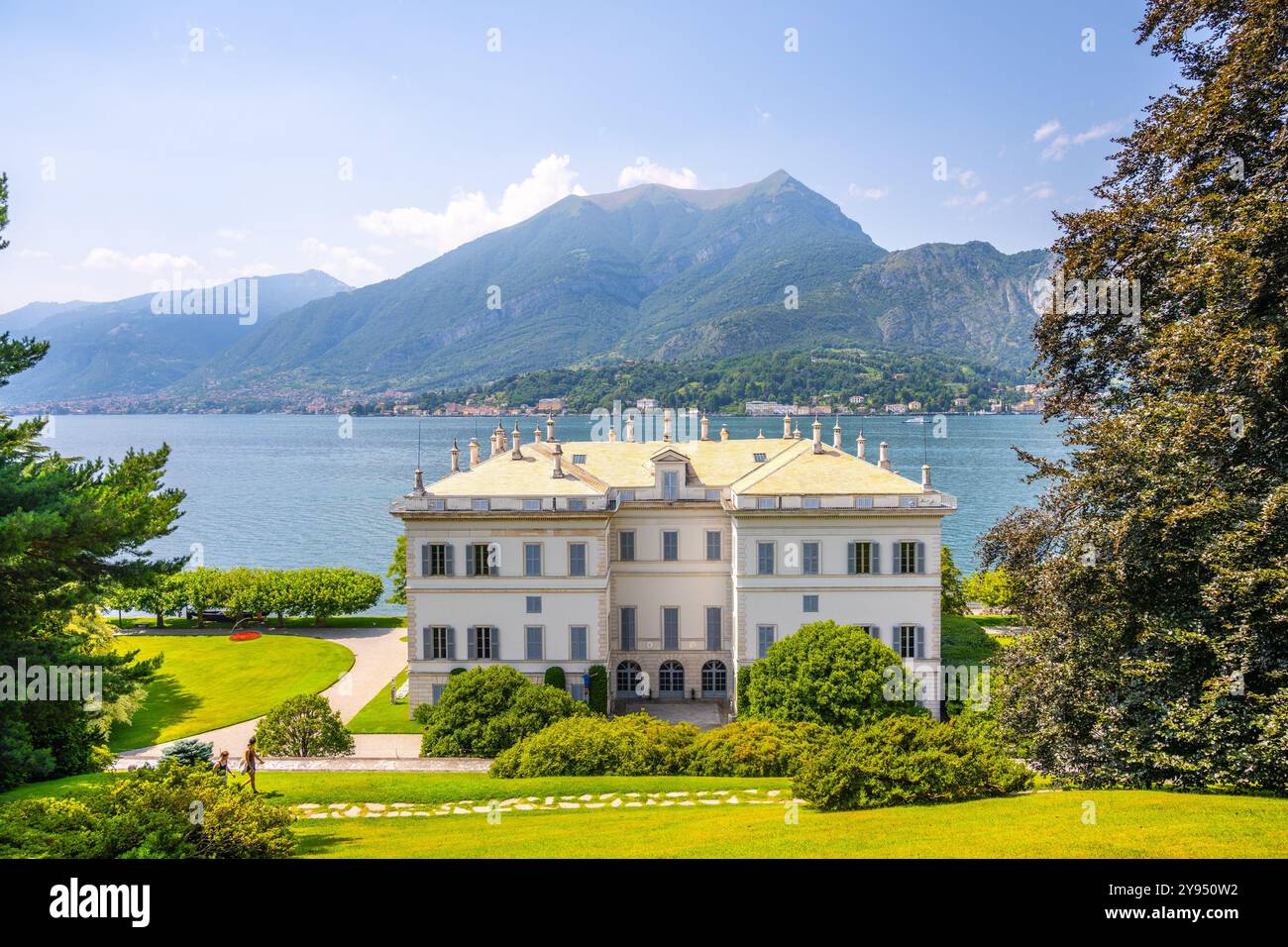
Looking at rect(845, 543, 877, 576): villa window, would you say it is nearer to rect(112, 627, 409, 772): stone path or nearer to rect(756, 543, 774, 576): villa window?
rect(756, 543, 774, 576): villa window

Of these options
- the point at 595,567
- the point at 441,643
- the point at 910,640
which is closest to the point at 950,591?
the point at 910,640

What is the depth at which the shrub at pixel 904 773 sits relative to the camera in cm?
1916

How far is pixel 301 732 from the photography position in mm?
30188

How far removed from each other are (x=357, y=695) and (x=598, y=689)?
12.2 metres

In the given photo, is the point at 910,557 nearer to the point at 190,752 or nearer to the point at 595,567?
the point at 595,567

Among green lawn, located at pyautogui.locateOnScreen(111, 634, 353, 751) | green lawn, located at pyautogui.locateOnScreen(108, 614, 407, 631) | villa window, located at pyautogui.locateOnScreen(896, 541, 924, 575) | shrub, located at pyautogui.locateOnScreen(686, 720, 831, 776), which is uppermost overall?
villa window, located at pyautogui.locateOnScreen(896, 541, 924, 575)

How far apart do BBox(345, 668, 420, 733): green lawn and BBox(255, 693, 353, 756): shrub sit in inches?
156

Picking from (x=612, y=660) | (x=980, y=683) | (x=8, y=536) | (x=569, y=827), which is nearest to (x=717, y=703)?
(x=612, y=660)

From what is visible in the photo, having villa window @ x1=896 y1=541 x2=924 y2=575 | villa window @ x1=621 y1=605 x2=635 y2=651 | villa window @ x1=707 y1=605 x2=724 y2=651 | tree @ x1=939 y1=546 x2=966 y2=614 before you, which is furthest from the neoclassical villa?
tree @ x1=939 y1=546 x2=966 y2=614

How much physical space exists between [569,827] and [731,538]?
20.5m

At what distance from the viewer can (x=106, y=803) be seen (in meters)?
14.9

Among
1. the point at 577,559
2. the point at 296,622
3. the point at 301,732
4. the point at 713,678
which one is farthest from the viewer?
the point at 296,622

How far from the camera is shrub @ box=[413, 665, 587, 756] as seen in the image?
3002 cm
